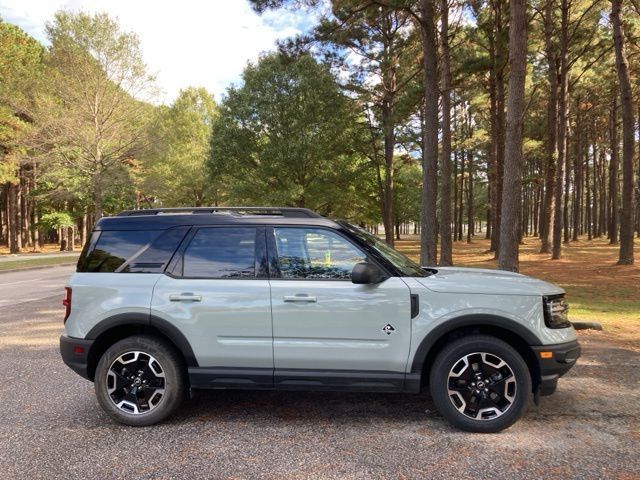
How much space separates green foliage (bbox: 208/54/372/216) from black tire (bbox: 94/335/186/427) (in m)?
21.2

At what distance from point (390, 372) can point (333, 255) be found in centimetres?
112

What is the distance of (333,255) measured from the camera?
4023mm

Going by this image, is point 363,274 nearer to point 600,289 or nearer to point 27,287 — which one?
point 600,289

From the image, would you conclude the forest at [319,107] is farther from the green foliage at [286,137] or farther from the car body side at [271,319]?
the car body side at [271,319]

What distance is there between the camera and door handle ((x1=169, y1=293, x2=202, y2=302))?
155 inches

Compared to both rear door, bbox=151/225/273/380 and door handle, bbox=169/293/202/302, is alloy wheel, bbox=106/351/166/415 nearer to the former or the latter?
rear door, bbox=151/225/273/380

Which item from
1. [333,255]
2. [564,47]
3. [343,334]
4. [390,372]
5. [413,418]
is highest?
[564,47]

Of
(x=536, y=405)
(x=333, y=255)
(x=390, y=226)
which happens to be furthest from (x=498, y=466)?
(x=390, y=226)

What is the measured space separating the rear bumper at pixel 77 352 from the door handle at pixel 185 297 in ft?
2.86

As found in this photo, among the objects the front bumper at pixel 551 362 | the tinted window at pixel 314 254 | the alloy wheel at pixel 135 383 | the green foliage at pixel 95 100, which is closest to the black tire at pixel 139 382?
the alloy wheel at pixel 135 383

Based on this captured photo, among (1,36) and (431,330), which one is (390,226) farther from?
(1,36)

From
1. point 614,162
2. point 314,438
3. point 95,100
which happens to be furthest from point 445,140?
point 614,162

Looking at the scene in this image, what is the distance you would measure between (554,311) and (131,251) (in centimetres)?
383

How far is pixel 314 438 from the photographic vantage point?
3676 millimetres
